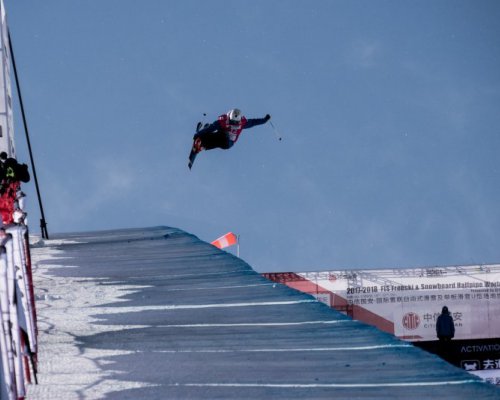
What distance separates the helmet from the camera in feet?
54.8

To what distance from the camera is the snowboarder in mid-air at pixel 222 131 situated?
16.9 m

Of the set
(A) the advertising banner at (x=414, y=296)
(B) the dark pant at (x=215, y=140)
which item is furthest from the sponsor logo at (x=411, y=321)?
(B) the dark pant at (x=215, y=140)

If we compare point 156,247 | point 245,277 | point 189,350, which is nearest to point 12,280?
point 189,350

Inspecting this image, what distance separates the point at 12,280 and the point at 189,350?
1421mm

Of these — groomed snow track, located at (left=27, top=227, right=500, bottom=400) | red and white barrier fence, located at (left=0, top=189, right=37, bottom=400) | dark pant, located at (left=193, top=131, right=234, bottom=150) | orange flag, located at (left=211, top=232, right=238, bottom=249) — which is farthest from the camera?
orange flag, located at (left=211, top=232, right=238, bottom=249)

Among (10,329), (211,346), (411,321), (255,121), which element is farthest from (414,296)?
(10,329)

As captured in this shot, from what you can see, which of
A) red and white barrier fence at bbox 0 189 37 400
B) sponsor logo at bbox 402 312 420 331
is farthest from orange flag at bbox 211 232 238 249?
red and white barrier fence at bbox 0 189 37 400

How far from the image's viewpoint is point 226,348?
4.58m

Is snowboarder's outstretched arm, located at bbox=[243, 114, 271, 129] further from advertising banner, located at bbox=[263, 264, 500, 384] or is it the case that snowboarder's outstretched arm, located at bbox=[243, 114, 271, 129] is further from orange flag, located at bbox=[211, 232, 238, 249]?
advertising banner, located at bbox=[263, 264, 500, 384]

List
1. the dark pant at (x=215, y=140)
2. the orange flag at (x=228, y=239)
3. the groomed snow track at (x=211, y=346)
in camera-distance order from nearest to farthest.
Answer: the groomed snow track at (x=211, y=346), the dark pant at (x=215, y=140), the orange flag at (x=228, y=239)

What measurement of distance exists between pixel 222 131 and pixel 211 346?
41.6 feet

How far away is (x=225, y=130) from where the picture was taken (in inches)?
674

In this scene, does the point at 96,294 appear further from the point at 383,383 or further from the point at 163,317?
the point at 383,383

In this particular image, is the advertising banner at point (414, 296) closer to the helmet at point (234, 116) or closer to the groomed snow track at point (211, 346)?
the helmet at point (234, 116)
